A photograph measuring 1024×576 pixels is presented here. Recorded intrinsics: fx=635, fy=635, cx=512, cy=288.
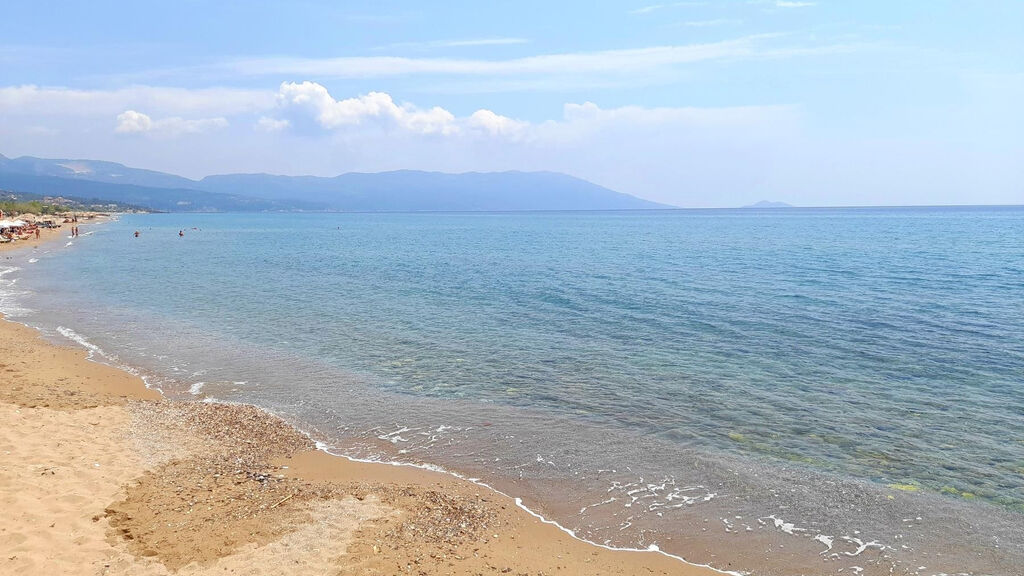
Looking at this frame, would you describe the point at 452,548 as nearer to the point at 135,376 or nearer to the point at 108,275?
the point at 135,376

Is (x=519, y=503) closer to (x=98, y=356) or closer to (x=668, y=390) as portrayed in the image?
(x=668, y=390)

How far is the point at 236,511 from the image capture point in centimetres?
1153

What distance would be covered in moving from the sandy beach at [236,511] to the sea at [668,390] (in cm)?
97

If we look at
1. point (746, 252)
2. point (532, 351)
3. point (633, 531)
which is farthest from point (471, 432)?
point (746, 252)

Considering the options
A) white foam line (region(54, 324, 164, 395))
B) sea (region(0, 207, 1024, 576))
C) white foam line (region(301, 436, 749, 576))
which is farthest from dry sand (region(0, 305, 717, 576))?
white foam line (region(54, 324, 164, 395))

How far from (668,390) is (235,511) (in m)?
13.1

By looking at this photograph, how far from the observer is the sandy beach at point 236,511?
988 cm

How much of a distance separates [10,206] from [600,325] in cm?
16234

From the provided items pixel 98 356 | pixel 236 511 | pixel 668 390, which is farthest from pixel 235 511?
pixel 98 356

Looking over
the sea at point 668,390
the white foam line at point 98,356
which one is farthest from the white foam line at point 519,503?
the white foam line at point 98,356

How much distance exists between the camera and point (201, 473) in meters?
13.3

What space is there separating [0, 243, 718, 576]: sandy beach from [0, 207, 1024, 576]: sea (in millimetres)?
966

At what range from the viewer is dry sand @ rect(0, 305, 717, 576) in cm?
988

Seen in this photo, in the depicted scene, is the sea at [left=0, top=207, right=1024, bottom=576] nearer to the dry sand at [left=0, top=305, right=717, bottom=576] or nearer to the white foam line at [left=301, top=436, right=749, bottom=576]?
the white foam line at [left=301, top=436, right=749, bottom=576]
